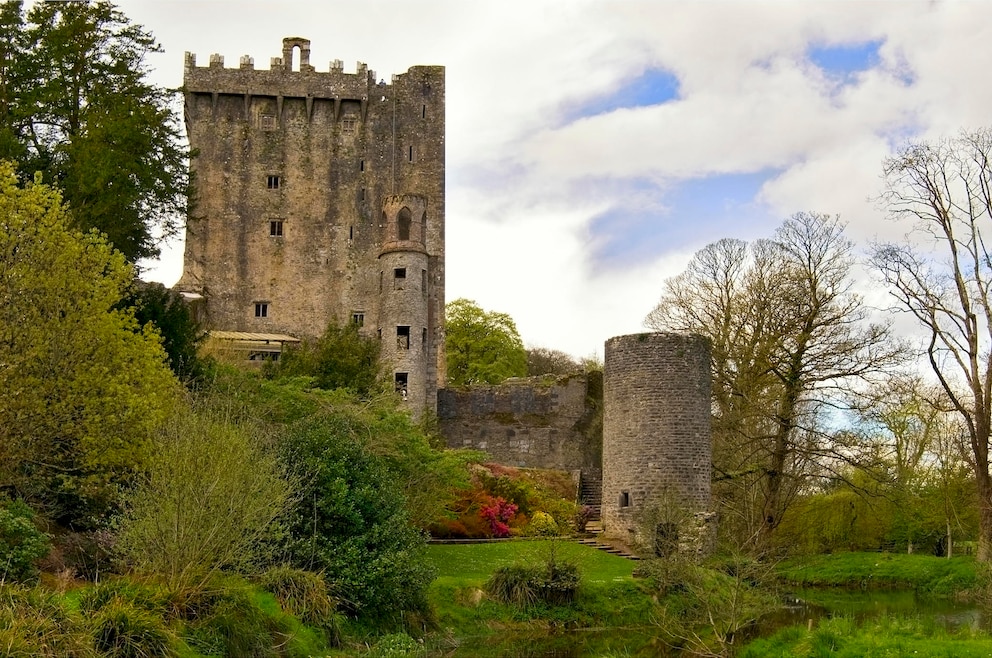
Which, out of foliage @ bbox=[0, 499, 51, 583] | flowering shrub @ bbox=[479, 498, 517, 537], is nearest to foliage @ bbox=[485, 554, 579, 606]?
flowering shrub @ bbox=[479, 498, 517, 537]

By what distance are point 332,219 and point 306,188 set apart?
1671mm

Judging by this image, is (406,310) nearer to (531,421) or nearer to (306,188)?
(531,421)

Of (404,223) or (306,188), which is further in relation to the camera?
(306,188)

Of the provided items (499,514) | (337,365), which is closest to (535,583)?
(499,514)

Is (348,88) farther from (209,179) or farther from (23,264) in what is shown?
(23,264)

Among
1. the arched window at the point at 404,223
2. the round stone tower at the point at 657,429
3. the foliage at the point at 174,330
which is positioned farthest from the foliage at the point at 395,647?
the arched window at the point at 404,223

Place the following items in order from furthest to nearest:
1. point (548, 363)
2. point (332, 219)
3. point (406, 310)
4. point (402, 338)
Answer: point (548, 363)
point (332, 219)
point (402, 338)
point (406, 310)

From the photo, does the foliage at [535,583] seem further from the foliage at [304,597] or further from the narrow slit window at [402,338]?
the narrow slit window at [402,338]

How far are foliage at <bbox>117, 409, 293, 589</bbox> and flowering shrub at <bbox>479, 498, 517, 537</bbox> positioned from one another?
534 inches

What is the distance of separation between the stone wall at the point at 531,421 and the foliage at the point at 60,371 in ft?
76.0

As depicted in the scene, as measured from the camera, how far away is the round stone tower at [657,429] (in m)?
28.1

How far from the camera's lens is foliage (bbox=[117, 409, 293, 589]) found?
1570 centimetres

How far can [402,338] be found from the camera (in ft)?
142

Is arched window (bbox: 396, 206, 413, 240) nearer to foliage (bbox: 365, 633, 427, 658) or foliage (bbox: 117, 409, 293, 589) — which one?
foliage (bbox: 365, 633, 427, 658)
